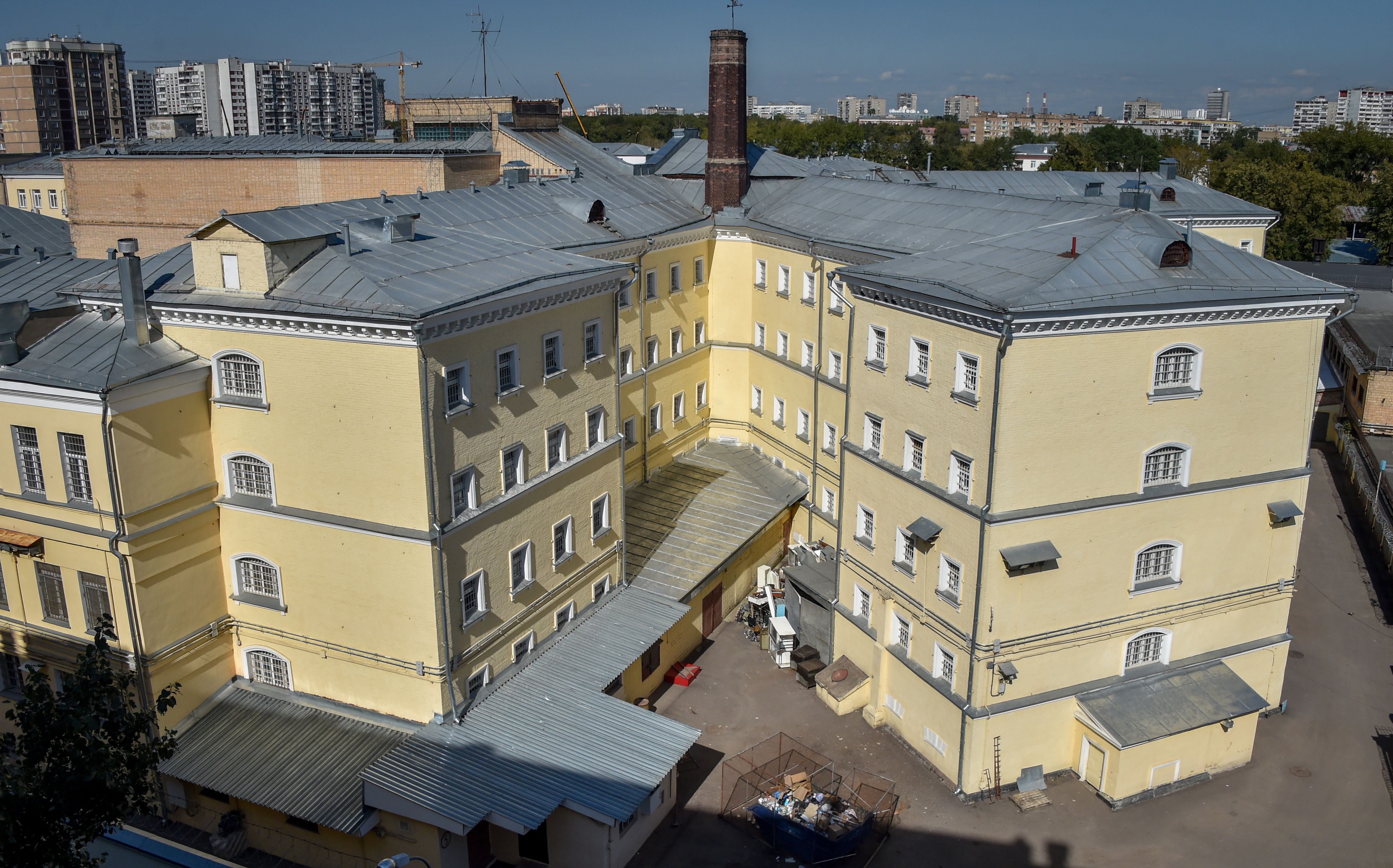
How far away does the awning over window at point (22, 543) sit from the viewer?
90.1 feet

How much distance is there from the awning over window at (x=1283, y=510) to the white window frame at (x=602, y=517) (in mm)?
20439

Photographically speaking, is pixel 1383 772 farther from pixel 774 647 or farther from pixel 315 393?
pixel 315 393

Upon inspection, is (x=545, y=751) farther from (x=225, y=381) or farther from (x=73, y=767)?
(x=225, y=381)

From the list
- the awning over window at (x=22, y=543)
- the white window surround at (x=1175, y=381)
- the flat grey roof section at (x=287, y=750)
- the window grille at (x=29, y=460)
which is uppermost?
the white window surround at (x=1175, y=381)

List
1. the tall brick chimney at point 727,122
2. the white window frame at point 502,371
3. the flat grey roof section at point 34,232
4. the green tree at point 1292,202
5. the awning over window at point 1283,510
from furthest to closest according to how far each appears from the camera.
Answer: the green tree at point 1292,202
the flat grey roof section at point 34,232
the tall brick chimney at point 727,122
the awning over window at point 1283,510
the white window frame at point 502,371

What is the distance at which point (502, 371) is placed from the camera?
28672mm

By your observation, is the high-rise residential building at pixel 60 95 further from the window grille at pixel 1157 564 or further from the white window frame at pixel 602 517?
the window grille at pixel 1157 564

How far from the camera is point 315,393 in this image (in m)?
26.3

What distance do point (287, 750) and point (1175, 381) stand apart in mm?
26190

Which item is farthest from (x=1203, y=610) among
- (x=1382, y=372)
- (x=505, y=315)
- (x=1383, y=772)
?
(x=1382, y=372)

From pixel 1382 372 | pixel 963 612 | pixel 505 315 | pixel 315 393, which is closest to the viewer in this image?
pixel 315 393

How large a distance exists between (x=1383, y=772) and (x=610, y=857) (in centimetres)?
2363

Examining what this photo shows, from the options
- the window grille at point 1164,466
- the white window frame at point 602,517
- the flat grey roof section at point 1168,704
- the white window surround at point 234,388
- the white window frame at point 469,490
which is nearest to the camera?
the white window surround at point 234,388

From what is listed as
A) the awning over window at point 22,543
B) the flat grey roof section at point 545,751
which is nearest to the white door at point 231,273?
the awning over window at point 22,543
